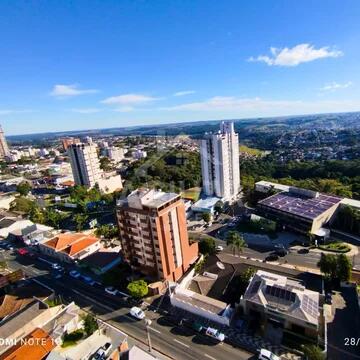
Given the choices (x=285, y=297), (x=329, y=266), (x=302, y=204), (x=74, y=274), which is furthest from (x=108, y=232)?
(x=302, y=204)

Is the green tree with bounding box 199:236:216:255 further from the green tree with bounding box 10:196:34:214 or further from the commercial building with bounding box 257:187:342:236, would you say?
the green tree with bounding box 10:196:34:214

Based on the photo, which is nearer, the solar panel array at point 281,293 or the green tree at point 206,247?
the solar panel array at point 281,293

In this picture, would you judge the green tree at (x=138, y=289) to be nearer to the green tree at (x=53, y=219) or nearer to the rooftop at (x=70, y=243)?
the rooftop at (x=70, y=243)

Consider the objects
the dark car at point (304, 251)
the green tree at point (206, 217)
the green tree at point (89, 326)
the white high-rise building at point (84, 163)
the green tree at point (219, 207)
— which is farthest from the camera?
the white high-rise building at point (84, 163)

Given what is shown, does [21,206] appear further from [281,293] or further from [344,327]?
[344,327]

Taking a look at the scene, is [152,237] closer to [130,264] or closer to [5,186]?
[130,264]

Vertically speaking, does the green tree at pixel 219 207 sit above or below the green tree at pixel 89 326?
below

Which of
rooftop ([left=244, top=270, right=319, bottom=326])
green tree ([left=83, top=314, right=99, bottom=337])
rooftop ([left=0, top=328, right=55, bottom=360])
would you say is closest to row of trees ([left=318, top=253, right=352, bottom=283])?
rooftop ([left=244, top=270, right=319, bottom=326])

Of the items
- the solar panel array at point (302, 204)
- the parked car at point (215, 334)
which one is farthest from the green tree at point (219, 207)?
the parked car at point (215, 334)
